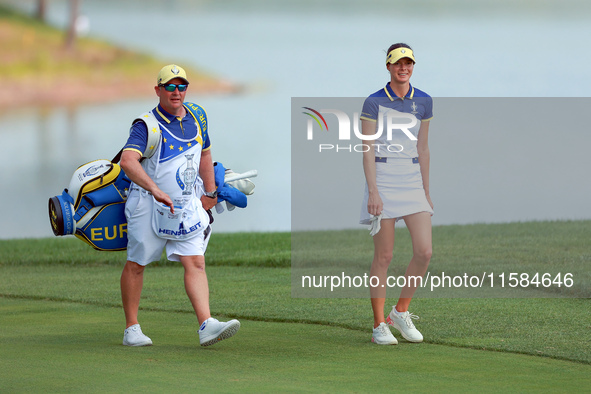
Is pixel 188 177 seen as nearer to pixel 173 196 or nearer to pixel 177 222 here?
pixel 173 196

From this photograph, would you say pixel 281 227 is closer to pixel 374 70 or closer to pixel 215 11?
pixel 374 70

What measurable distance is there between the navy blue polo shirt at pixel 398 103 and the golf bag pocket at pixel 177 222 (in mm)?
1286

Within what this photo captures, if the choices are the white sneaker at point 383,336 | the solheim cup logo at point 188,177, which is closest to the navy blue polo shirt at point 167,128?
the solheim cup logo at point 188,177

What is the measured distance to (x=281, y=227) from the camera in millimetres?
16719

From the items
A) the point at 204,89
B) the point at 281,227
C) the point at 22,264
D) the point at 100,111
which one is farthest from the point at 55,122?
the point at 22,264

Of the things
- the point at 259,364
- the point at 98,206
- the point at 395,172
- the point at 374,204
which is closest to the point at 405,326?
the point at 374,204

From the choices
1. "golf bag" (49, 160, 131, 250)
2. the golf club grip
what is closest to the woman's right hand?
the golf club grip

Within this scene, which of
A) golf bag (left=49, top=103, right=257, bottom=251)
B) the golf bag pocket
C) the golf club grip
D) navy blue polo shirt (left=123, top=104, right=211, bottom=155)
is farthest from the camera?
the golf club grip

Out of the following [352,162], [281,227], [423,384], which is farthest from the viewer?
[281,227]

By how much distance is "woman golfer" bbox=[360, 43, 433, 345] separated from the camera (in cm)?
671

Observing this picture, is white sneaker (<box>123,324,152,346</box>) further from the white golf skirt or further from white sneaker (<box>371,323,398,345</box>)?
the white golf skirt

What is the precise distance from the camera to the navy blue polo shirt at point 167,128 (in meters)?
6.28

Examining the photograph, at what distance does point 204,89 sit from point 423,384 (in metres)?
13.3

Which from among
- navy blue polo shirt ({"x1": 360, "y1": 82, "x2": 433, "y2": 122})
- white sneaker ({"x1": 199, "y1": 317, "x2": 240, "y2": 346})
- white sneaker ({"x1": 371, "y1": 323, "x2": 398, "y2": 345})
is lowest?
white sneaker ({"x1": 371, "y1": 323, "x2": 398, "y2": 345})
